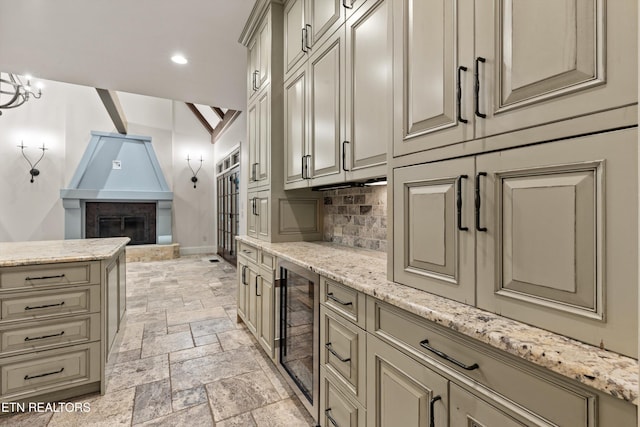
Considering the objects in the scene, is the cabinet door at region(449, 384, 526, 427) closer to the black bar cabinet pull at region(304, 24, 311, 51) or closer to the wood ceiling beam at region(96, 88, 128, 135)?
the black bar cabinet pull at region(304, 24, 311, 51)

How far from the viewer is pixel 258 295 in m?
2.47

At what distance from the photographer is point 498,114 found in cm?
85

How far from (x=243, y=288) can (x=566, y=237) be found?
2.71m

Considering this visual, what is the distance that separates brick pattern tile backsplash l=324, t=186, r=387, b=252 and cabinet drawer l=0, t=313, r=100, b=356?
181 centimetres

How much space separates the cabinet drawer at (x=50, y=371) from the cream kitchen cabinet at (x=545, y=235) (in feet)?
7.21

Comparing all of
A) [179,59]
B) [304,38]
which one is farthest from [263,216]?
[179,59]

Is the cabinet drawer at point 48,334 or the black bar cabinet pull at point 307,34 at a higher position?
the black bar cabinet pull at point 307,34

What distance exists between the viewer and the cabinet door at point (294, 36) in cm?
226

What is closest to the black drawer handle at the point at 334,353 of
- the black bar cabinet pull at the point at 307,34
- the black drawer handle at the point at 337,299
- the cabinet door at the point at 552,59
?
the black drawer handle at the point at 337,299

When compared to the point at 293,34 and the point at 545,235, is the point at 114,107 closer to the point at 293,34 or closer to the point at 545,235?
the point at 293,34

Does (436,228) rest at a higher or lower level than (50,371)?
higher

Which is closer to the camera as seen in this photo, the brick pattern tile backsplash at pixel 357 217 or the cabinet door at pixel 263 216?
the brick pattern tile backsplash at pixel 357 217

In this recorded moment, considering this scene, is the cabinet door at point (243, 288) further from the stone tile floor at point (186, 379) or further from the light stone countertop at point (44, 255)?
the light stone countertop at point (44, 255)

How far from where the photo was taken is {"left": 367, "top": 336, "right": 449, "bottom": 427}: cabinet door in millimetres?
922
